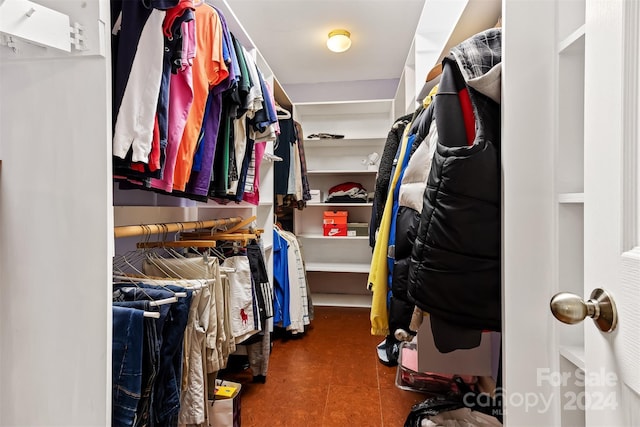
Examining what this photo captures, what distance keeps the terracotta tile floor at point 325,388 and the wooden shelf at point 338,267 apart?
723 millimetres

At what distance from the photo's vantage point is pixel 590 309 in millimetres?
494

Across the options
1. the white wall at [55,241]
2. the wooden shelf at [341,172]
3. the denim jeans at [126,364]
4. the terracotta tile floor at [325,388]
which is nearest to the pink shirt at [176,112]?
the white wall at [55,241]

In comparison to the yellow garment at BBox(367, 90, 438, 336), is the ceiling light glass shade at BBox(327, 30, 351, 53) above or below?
above

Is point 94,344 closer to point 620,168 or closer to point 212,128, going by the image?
point 212,128

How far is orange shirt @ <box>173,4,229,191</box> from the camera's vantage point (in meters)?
1.14

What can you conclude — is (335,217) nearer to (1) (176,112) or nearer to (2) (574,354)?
(1) (176,112)

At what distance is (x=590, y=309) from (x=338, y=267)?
9.98ft

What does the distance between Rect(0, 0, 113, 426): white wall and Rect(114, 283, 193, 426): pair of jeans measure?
0.20 metres

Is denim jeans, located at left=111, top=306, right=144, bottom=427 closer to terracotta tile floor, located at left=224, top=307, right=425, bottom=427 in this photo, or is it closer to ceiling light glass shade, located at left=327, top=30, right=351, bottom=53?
terracotta tile floor, located at left=224, top=307, right=425, bottom=427

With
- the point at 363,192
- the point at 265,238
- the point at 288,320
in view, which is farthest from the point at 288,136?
the point at 288,320

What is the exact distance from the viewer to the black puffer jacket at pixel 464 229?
849 millimetres

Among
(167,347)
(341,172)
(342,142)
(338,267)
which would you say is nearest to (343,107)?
(342,142)

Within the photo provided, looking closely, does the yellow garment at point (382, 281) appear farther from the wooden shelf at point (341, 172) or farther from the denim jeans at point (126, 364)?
the wooden shelf at point (341, 172)

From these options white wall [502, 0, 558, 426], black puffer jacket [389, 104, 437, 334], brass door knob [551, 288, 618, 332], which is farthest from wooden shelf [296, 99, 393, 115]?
brass door knob [551, 288, 618, 332]
